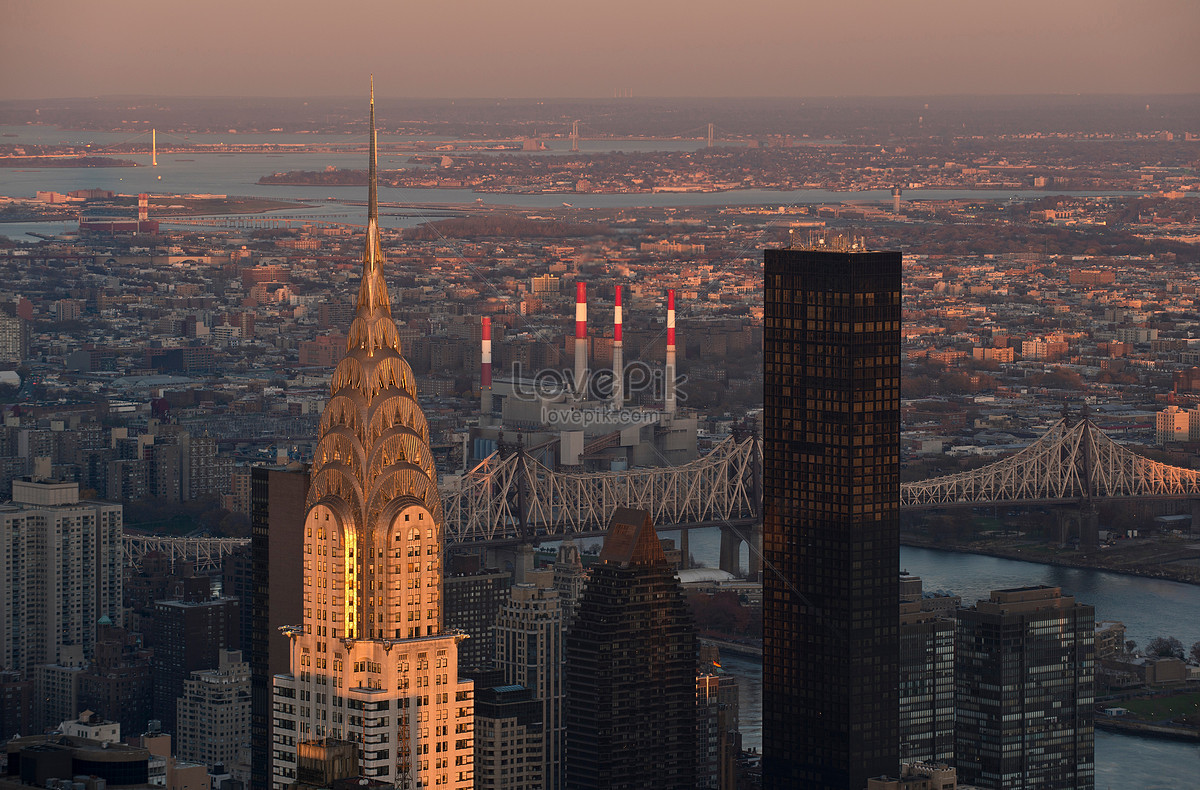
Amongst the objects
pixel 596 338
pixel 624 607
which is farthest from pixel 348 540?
pixel 596 338

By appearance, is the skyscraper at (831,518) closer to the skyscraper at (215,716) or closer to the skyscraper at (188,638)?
the skyscraper at (215,716)

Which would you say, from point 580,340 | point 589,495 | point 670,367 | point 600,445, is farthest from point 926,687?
point 580,340

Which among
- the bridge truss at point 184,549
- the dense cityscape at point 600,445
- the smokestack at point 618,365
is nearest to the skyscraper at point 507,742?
the dense cityscape at point 600,445

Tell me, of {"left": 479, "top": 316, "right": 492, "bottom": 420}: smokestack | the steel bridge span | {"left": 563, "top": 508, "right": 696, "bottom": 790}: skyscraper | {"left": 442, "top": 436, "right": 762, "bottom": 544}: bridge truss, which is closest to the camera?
{"left": 563, "top": 508, "right": 696, "bottom": 790}: skyscraper

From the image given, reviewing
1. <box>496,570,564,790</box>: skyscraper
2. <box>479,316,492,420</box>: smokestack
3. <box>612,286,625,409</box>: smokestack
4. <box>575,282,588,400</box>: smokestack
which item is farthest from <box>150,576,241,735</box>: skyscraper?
<box>575,282,588,400</box>: smokestack

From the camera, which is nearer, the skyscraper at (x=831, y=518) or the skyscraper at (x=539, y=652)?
the skyscraper at (x=831, y=518)

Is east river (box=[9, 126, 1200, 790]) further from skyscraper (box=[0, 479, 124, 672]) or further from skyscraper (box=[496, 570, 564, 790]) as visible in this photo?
skyscraper (box=[496, 570, 564, 790])
